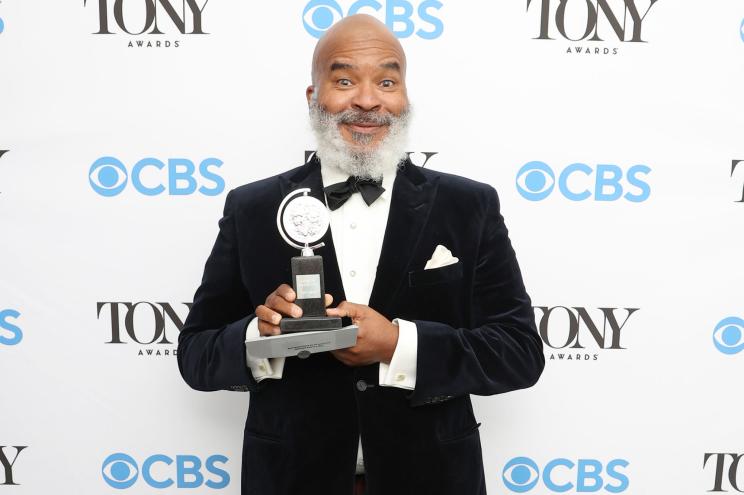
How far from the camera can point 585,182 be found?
2041 mm

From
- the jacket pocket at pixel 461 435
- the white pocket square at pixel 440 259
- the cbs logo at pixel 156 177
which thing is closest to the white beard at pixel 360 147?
the white pocket square at pixel 440 259

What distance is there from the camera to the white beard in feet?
4.43

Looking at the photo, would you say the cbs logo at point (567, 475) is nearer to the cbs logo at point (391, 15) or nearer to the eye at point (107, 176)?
the cbs logo at point (391, 15)

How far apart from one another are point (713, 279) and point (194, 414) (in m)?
1.96

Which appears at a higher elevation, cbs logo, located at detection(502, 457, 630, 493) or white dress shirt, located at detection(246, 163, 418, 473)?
white dress shirt, located at detection(246, 163, 418, 473)

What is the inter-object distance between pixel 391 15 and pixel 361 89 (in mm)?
728

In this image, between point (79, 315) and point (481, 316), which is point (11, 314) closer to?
point (79, 315)

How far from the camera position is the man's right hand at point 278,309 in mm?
1129

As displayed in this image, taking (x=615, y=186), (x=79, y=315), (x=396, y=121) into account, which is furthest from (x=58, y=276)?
(x=615, y=186)

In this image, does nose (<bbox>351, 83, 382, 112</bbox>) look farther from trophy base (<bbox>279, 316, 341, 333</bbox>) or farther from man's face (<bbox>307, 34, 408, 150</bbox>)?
trophy base (<bbox>279, 316, 341, 333</bbox>)

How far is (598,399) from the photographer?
217 cm

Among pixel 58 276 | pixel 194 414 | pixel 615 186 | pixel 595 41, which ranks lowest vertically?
pixel 194 414

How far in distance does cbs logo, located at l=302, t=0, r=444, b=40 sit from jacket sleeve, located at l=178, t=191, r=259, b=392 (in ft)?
2.71

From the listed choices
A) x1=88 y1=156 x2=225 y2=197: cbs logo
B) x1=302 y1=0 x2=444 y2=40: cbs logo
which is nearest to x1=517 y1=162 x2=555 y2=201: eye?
x1=302 y1=0 x2=444 y2=40: cbs logo
